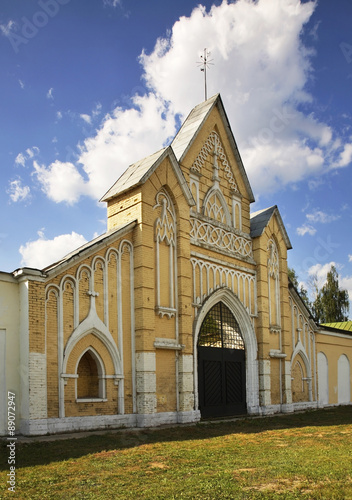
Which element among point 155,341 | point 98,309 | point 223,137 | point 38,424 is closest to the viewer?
point 38,424

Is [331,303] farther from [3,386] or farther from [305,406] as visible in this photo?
[3,386]

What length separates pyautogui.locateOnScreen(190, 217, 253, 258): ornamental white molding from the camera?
680 inches

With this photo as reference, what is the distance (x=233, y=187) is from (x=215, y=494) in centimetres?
1439

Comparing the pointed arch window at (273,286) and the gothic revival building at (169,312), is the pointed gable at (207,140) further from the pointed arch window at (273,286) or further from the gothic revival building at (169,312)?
the pointed arch window at (273,286)

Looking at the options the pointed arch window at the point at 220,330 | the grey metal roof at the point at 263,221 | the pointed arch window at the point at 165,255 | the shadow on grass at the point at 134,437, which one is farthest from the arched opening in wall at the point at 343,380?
the pointed arch window at the point at 165,255

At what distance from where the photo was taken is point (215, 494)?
21.9 feet

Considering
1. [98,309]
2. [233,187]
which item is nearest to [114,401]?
[98,309]

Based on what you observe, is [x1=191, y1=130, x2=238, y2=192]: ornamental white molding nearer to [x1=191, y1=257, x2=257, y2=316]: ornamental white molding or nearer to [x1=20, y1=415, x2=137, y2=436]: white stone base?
[x1=191, y1=257, x2=257, y2=316]: ornamental white molding

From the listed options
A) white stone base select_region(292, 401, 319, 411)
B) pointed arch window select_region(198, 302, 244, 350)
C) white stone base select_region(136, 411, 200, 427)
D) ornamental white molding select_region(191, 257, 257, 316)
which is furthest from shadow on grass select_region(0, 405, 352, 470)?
ornamental white molding select_region(191, 257, 257, 316)

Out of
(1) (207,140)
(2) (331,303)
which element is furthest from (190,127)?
(2) (331,303)

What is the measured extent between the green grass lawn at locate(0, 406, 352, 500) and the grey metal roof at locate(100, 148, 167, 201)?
6871mm

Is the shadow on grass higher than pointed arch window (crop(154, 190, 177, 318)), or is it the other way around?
pointed arch window (crop(154, 190, 177, 318))

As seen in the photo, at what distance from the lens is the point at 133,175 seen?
15711mm

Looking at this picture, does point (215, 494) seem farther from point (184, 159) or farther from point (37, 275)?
point (184, 159)
